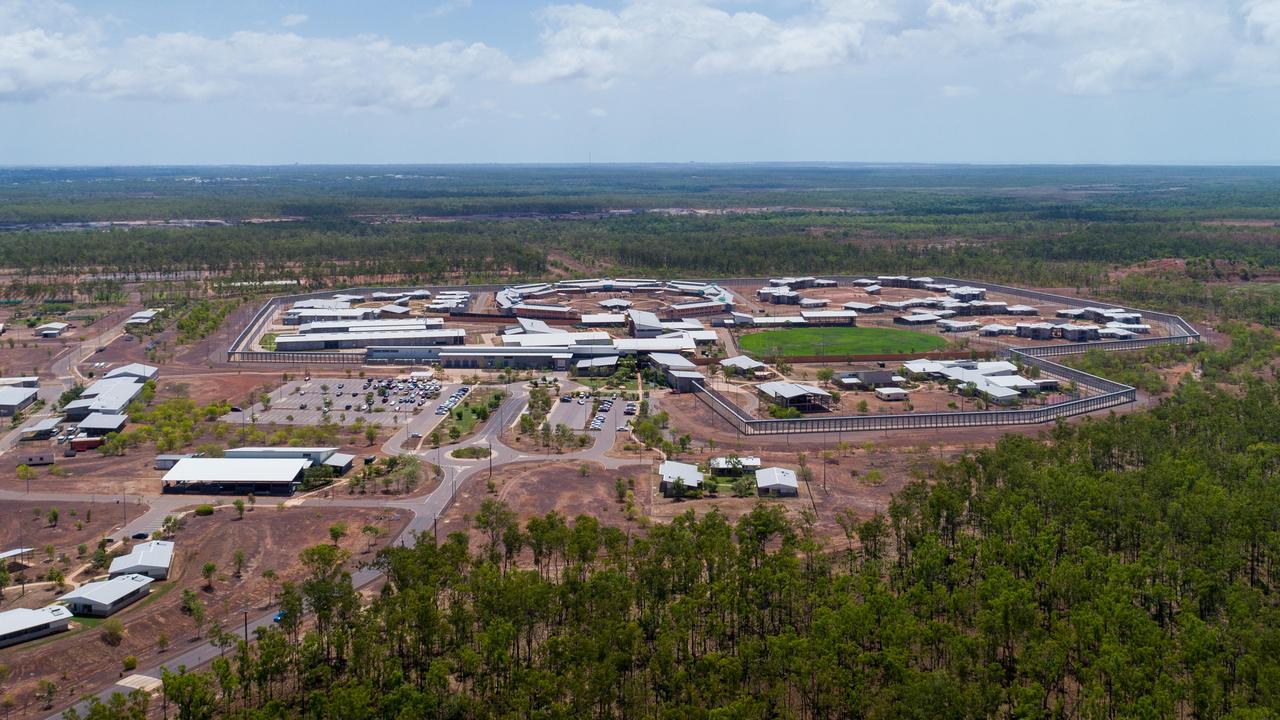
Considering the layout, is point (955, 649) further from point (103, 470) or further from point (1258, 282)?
point (1258, 282)

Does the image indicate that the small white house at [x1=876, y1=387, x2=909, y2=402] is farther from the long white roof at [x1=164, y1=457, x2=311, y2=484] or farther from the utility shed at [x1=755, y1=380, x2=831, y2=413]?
Answer: the long white roof at [x1=164, y1=457, x2=311, y2=484]

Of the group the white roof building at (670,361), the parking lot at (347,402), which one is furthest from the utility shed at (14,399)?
the white roof building at (670,361)

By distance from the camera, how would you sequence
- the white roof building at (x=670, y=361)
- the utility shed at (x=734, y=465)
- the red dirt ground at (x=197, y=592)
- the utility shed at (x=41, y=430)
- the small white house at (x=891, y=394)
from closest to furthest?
the red dirt ground at (x=197, y=592), the utility shed at (x=734, y=465), the utility shed at (x=41, y=430), the small white house at (x=891, y=394), the white roof building at (x=670, y=361)

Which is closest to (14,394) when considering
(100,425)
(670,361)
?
(100,425)

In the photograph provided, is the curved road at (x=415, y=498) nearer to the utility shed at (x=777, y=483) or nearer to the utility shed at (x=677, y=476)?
the utility shed at (x=677, y=476)

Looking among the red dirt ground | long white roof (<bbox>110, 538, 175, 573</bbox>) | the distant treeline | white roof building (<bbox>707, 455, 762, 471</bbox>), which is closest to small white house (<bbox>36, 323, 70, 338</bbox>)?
the distant treeline

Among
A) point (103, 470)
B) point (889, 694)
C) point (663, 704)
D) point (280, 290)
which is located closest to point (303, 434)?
point (103, 470)
